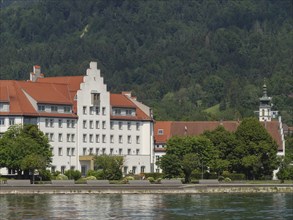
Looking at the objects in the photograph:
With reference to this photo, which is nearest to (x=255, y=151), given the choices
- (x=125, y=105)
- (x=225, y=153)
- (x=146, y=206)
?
(x=225, y=153)

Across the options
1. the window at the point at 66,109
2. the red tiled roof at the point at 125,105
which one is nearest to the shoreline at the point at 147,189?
the window at the point at 66,109

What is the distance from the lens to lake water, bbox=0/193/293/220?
334 ft

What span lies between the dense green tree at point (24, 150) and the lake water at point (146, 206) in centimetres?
1808

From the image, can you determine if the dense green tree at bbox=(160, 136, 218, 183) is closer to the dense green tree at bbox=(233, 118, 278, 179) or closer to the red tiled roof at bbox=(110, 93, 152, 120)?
the dense green tree at bbox=(233, 118, 278, 179)

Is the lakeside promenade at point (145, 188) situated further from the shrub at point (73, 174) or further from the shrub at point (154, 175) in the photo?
the shrub at point (154, 175)

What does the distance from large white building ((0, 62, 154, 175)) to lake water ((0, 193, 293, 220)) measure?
41.8 meters

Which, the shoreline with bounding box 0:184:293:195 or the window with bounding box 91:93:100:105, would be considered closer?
the shoreline with bounding box 0:184:293:195

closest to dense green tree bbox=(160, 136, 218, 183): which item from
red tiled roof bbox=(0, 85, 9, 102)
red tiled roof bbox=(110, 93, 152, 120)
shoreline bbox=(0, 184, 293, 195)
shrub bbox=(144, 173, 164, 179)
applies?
shrub bbox=(144, 173, 164, 179)

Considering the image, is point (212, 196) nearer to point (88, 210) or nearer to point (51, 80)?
point (88, 210)

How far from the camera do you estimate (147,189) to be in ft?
473

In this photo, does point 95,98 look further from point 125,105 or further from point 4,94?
point 4,94

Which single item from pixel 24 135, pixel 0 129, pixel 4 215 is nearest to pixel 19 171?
pixel 24 135

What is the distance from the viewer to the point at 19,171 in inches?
6171

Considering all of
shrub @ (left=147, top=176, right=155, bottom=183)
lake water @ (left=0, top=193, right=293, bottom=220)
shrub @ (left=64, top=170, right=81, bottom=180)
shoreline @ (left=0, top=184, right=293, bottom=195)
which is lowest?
lake water @ (left=0, top=193, right=293, bottom=220)
